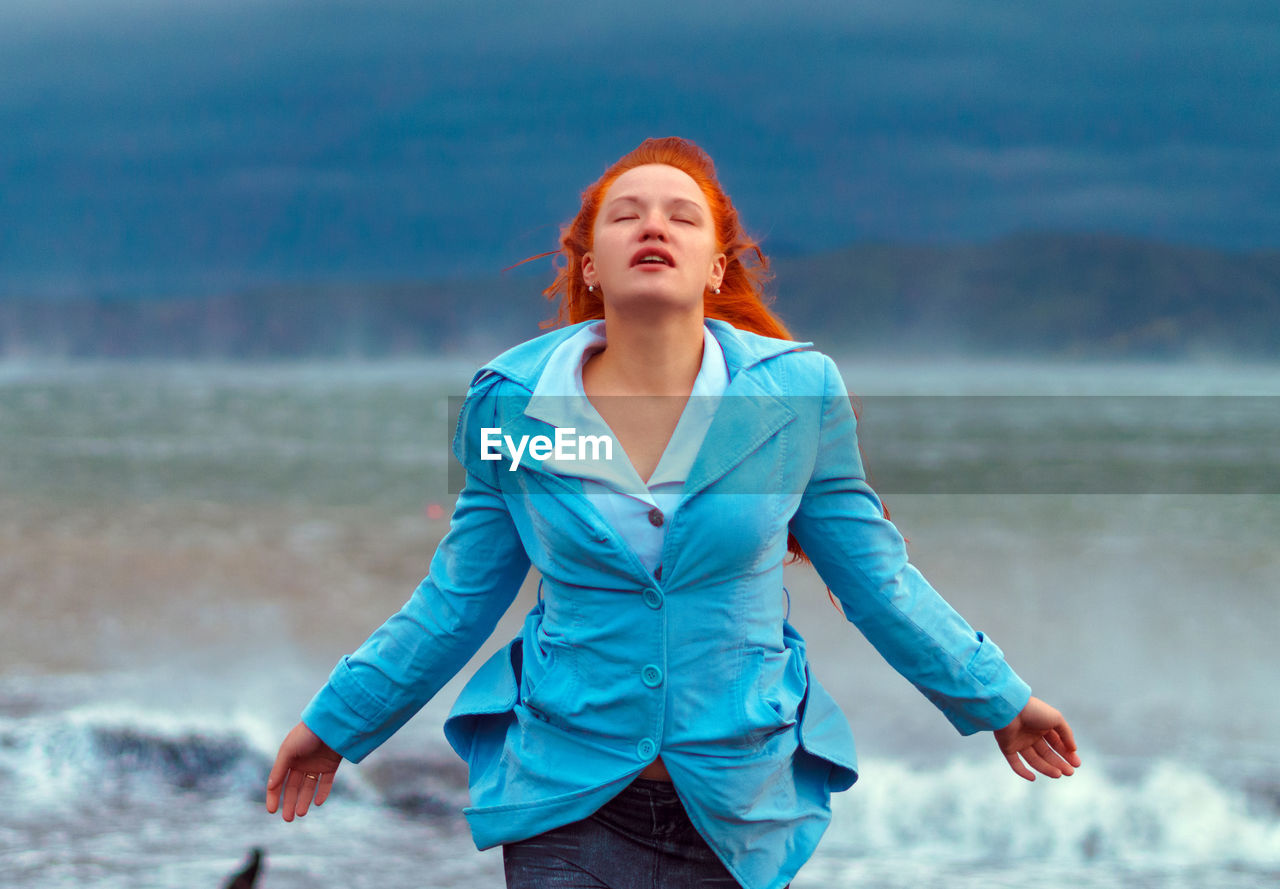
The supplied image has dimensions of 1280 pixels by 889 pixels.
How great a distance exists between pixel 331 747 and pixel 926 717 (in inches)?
302

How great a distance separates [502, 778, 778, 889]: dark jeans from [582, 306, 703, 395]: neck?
2.12ft

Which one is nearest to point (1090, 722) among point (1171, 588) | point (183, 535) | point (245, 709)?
point (245, 709)

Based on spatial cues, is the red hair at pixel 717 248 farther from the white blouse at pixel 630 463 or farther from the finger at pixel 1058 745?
the finger at pixel 1058 745

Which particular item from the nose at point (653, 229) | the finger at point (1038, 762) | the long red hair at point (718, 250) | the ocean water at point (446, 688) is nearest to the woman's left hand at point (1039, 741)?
the finger at point (1038, 762)

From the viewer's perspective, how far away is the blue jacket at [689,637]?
1893 mm

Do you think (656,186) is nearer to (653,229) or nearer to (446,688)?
(653,229)

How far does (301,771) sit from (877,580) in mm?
1086

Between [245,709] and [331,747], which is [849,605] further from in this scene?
[245,709]

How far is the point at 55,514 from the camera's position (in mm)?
23906

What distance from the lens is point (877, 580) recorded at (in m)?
2.03

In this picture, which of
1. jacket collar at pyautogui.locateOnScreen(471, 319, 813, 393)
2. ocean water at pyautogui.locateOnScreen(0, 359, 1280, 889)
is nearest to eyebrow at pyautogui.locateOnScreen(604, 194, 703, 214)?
jacket collar at pyautogui.locateOnScreen(471, 319, 813, 393)

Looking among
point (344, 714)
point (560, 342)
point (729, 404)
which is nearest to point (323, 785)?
point (344, 714)

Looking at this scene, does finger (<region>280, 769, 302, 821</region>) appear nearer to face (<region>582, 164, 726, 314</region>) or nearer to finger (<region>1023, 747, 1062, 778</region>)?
face (<region>582, 164, 726, 314</region>)

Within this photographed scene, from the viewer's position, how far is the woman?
6.23 feet
